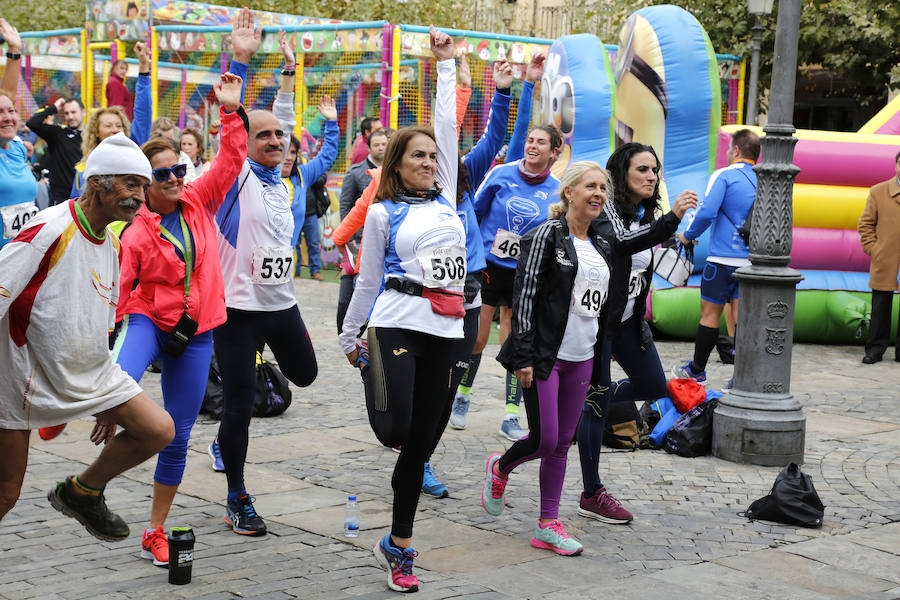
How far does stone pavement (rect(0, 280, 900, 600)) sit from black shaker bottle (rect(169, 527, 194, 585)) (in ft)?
0.16

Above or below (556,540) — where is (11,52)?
above

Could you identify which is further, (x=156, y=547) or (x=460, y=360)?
(x=460, y=360)

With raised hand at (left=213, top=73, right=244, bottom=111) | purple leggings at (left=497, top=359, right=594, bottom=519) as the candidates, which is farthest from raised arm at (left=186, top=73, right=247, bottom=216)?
purple leggings at (left=497, top=359, right=594, bottom=519)

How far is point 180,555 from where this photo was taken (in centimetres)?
465

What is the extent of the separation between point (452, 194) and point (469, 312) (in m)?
1.32

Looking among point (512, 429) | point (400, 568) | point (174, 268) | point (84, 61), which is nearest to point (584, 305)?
point (400, 568)

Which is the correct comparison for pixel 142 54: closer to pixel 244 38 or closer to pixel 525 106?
pixel 525 106

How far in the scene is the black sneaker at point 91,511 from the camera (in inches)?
173

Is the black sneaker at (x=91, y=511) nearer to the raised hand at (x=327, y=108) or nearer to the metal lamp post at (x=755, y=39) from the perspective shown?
the raised hand at (x=327, y=108)

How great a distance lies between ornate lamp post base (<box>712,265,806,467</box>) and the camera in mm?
7141

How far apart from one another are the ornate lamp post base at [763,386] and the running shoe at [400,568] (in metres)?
3.09

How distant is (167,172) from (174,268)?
1.34 feet

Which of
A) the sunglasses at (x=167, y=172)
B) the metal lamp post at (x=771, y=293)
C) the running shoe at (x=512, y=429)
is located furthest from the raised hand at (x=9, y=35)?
the metal lamp post at (x=771, y=293)

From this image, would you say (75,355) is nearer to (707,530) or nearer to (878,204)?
(707,530)
